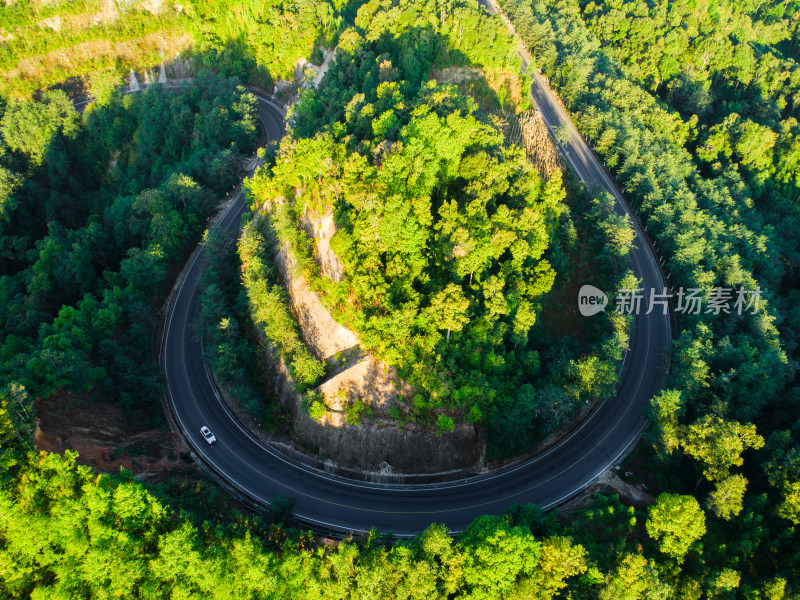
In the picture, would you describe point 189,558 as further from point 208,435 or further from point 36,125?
point 36,125

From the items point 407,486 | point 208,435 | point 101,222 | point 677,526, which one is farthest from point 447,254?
point 101,222

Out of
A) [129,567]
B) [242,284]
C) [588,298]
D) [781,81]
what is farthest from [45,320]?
[781,81]

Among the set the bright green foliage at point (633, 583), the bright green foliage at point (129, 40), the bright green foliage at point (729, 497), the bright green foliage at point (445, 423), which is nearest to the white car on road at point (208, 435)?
the bright green foliage at point (445, 423)

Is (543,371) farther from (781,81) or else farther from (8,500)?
(781,81)

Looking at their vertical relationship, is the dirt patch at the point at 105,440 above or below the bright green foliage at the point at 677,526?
above

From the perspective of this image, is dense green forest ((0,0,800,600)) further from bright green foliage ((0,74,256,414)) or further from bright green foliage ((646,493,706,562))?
bright green foliage ((0,74,256,414))

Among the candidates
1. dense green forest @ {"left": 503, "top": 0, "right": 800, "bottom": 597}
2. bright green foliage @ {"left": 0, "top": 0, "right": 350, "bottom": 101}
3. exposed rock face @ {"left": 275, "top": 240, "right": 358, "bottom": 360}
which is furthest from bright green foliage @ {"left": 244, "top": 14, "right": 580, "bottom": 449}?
bright green foliage @ {"left": 0, "top": 0, "right": 350, "bottom": 101}

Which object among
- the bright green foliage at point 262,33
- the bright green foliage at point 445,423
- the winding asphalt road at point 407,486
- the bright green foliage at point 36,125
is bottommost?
the winding asphalt road at point 407,486

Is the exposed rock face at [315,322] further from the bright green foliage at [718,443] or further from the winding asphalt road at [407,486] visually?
the bright green foliage at [718,443]
